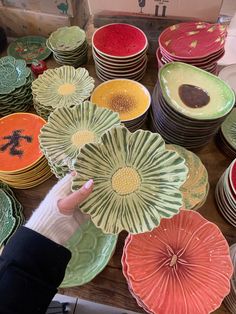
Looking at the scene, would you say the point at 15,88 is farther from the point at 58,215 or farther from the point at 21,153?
the point at 58,215

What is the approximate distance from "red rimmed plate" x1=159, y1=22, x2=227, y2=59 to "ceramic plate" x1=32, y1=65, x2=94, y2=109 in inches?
10.3

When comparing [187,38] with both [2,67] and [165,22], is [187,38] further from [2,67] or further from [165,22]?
[2,67]

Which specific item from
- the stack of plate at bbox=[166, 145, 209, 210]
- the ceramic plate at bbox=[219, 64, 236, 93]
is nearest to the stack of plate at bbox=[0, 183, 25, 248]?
the stack of plate at bbox=[166, 145, 209, 210]

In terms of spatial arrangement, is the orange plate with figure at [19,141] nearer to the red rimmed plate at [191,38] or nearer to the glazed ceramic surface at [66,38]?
the glazed ceramic surface at [66,38]

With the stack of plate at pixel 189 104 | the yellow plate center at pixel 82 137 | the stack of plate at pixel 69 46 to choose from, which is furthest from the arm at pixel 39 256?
the stack of plate at pixel 69 46

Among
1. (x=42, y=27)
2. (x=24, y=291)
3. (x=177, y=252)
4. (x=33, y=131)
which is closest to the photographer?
(x=24, y=291)

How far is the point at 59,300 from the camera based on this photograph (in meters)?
0.95

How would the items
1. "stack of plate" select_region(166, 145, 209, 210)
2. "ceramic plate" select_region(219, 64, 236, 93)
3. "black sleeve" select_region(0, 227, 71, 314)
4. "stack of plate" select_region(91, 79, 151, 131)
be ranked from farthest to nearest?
"ceramic plate" select_region(219, 64, 236, 93) < "stack of plate" select_region(91, 79, 151, 131) < "stack of plate" select_region(166, 145, 209, 210) < "black sleeve" select_region(0, 227, 71, 314)

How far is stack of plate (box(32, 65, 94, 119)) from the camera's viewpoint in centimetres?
82

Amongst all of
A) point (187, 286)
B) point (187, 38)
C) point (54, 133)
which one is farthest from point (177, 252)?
point (187, 38)

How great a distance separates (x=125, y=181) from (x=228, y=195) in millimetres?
257

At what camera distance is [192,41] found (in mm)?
921

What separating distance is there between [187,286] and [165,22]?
81cm

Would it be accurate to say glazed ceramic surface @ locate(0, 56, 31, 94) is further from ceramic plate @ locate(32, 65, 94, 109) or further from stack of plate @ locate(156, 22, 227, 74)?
stack of plate @ locate(156, 22, 227, 74)
